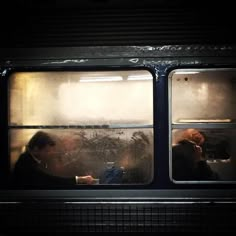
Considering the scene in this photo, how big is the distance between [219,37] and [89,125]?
6.11 feet

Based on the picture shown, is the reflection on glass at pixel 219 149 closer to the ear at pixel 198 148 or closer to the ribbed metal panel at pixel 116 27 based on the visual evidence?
the ear at pixel 198 148

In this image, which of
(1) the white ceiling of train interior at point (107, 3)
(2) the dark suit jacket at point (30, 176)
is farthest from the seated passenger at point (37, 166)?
(1) the white ceiling of train interior at point (107, 3)

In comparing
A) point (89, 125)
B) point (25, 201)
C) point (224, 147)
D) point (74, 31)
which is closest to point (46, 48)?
point (74, 31)

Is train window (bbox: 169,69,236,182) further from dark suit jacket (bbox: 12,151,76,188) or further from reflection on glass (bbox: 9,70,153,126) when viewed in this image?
dark suit jacket (bbox: 12,151,76,188)

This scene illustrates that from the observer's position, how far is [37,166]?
16.9 ft

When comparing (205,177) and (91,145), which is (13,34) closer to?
(91,145)

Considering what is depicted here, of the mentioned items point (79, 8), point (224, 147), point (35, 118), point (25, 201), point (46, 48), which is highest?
point (79, 8)

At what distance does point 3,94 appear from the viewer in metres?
5.06

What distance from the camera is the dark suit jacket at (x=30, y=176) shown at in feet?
16.7

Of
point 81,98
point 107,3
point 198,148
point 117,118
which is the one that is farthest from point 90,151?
point 107,3

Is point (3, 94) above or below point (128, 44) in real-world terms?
below

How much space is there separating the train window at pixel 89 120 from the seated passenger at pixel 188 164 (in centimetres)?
30

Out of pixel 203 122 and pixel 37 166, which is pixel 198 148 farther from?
pixel 37 166

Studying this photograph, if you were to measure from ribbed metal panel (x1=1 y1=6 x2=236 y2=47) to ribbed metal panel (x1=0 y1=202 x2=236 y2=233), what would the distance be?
1928 mm
